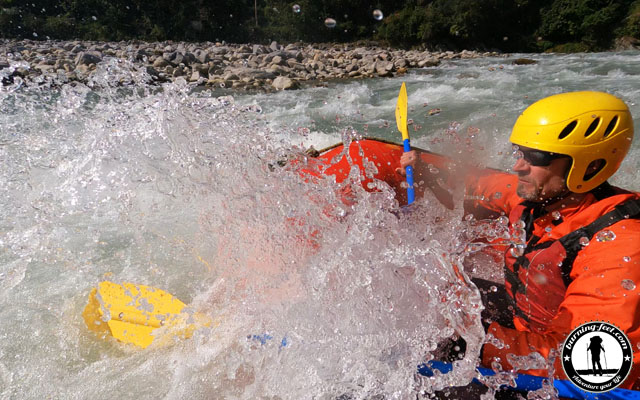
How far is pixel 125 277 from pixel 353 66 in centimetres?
1186

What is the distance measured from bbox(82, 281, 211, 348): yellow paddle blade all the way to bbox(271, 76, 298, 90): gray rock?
859 cm

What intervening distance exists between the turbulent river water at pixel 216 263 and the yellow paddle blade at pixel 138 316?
0.23ft

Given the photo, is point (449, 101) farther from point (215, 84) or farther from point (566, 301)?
point (566, 301)

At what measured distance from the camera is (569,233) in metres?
1.84

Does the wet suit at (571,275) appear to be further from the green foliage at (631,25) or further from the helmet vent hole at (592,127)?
the green foliage at (631,25)

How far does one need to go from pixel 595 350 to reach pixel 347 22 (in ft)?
99.4

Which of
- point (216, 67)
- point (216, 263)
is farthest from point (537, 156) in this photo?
point (216, 67)

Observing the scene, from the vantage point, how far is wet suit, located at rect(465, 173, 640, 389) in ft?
5.02

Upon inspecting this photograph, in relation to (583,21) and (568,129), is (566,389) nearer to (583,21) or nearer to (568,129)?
(568,129)

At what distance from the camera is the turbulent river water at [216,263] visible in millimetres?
2170

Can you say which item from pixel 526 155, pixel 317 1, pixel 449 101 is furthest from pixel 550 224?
pixel 317 1

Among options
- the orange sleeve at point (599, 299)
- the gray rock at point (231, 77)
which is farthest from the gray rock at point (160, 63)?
the orange sleeve at point (599, 299)

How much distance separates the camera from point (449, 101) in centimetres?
880

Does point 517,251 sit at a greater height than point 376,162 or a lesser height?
lesser
